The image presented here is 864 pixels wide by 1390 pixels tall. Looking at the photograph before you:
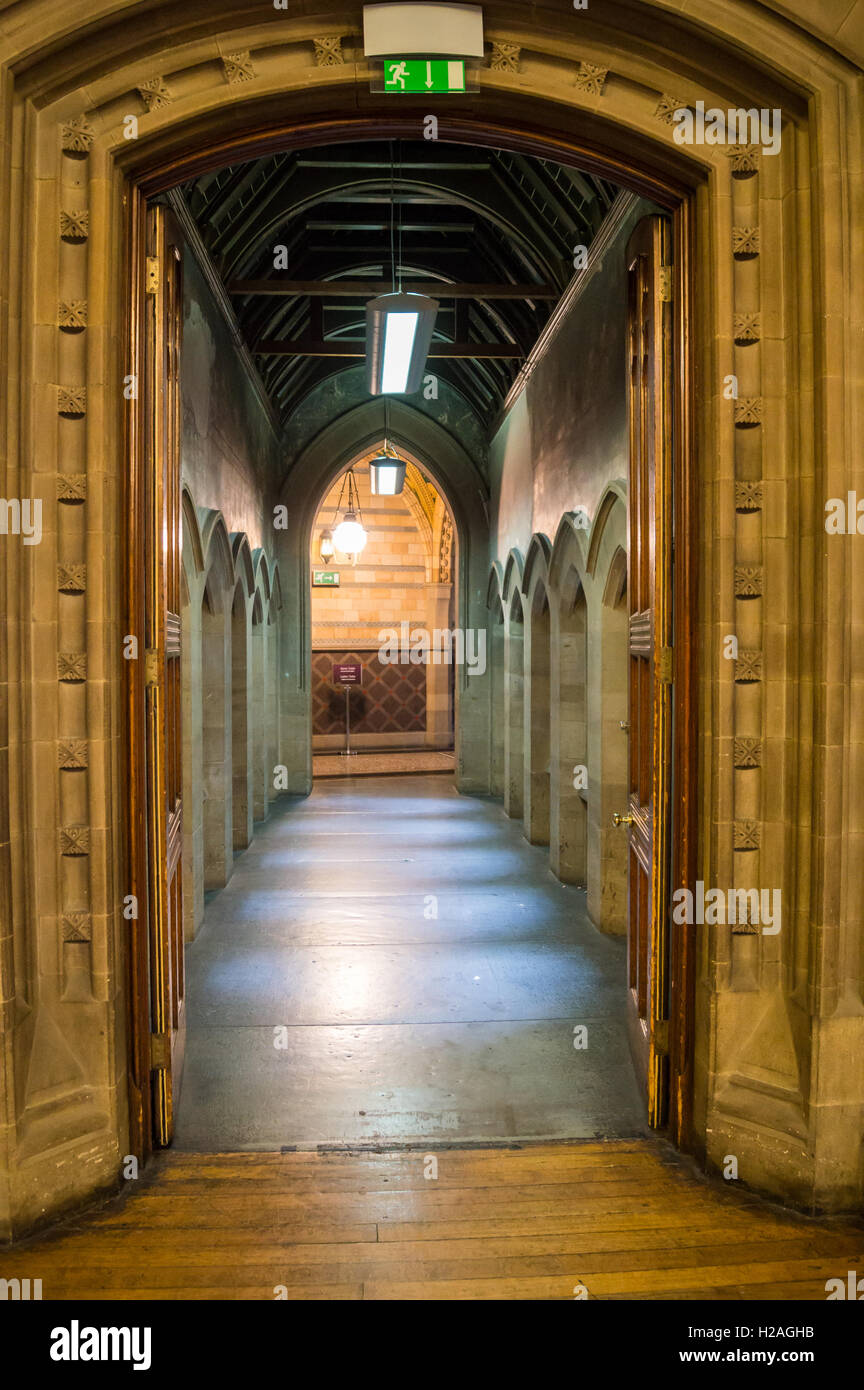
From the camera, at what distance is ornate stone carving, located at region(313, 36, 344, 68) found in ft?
9.87

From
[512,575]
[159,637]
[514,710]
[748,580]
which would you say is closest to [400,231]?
[512,575]

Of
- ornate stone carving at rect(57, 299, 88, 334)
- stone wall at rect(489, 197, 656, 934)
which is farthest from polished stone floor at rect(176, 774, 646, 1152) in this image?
ornate stone carving at rect(57, 299, 88, 334)

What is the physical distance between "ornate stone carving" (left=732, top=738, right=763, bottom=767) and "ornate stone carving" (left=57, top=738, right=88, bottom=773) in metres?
2.12

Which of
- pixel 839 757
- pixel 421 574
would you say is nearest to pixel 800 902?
pixel 839 757

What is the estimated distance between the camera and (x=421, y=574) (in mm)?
18719

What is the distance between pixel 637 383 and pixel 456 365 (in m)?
8.77

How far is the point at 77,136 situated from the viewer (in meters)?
2.92

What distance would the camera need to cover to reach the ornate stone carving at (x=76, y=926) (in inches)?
118

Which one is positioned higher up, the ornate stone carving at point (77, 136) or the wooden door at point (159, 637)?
the ornate stone carving at point (77, 136)

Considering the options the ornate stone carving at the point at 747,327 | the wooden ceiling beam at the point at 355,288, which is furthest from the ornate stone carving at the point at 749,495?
the wooden ceiling beam at the point at 355,288

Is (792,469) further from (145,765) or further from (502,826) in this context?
(502,826)

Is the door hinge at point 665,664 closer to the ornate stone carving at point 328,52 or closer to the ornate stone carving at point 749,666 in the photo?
the ornate stone carving at point 749,666

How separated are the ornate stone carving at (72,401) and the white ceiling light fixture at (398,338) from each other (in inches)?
122

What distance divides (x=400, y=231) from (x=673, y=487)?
21.7ft
